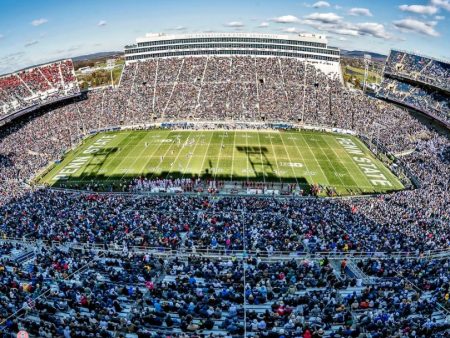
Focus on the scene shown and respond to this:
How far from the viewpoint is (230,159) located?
162 ft

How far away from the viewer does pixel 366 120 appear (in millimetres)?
62938

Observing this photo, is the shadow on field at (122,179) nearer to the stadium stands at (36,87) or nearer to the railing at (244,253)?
the railing at (244,253)

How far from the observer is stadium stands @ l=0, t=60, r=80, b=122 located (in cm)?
→ 6375

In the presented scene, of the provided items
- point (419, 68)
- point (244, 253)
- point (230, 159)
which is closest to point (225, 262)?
point (244, 253)

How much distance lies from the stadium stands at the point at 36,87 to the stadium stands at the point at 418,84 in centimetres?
5908

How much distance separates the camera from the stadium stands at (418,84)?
6138 centimetres

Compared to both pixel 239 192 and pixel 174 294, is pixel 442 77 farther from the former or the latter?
pixel 174 294

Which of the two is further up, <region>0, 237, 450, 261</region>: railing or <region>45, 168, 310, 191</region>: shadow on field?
<region>45, 168, 310, 191</region>: shadow on field

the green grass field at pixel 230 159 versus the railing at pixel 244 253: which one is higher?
the green grass field at pixel 230 159

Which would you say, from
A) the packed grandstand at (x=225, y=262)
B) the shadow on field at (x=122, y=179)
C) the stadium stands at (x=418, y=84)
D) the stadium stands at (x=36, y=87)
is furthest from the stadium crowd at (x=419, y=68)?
the stadium stands at (x=36, y=87)

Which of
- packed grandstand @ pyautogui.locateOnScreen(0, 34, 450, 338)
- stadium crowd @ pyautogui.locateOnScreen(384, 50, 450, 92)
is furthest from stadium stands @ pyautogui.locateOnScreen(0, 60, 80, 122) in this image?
stadium crowd @ pyautogui.locateOnScreen(384, 50, 450, 92)

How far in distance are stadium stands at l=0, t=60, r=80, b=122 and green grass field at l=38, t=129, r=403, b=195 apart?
46.9 feet

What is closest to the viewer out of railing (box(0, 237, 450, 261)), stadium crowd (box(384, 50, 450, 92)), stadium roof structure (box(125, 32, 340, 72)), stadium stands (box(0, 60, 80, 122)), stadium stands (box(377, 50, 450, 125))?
railing (box(0, 237, 450, 261))

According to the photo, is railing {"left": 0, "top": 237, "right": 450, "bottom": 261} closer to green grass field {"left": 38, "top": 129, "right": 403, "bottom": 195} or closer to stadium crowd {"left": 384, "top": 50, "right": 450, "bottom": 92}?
green grass field {"left": 38, "top": 129, "right": 403, "bottom": 195}
